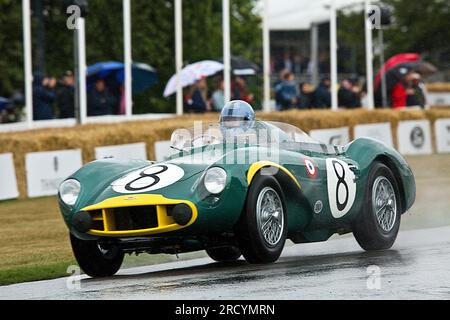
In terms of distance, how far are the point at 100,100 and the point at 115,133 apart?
2.72 meters

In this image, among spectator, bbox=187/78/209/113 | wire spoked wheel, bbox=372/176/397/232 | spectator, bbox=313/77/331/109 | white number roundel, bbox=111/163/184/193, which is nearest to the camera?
white number roundel, bbox=111/163/184/193

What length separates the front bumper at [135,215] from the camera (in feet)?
30.7

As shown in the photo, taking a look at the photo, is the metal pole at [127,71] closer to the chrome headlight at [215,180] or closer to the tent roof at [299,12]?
the tent roof at [299,12]

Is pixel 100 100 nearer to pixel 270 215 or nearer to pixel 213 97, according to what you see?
pixel 213 97

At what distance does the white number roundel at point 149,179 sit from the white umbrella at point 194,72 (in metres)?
14.7

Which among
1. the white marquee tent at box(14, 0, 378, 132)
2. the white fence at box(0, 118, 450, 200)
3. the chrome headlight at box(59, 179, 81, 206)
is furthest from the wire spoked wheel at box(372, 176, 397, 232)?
the white marquee tent at box(14, 0, 378, 132)

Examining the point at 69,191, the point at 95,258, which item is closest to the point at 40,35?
the point at 69,191

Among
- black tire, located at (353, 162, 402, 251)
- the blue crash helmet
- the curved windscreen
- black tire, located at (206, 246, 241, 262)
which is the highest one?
the blue crash helmet

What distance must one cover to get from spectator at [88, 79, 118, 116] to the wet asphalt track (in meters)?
12.0

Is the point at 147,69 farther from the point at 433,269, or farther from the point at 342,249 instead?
the point at 433,269

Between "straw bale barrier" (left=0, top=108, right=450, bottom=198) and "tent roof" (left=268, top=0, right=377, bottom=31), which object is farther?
"tent roof" (left=268, top=0, right=377, bottom=31)

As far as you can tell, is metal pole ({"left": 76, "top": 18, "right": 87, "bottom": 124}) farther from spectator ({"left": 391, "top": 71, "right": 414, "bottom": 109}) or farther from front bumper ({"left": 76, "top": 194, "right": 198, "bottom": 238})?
front bumper ({"left": 76, "top": 194, "right": 198, "bottom": 238})

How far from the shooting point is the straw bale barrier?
62.6 feet
